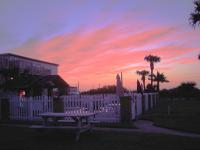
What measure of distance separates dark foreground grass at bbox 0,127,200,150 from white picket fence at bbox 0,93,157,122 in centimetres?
361

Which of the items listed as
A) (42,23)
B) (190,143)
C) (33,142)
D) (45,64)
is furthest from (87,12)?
(45,64)

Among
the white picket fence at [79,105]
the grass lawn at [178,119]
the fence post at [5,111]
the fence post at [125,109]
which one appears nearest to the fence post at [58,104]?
the white picket fence at [79,105]

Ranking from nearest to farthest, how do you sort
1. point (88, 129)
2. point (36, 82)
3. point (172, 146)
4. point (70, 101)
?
point (172, 146) < point (88, 129) < point (70, 101) < point (36, 82)

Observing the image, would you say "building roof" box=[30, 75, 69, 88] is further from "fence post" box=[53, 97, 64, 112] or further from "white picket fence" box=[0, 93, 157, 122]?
"fence post" box=[53, 97, 64, 112]

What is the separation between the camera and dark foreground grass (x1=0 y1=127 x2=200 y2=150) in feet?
30.6

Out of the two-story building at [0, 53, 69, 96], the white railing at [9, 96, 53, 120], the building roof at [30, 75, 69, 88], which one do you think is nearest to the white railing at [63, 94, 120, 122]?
the white railing at [9, 96, 53, 120]

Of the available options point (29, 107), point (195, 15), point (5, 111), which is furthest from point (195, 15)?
point (5, 111)

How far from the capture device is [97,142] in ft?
33.6

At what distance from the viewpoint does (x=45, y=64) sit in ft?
132

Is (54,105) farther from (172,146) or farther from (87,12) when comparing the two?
(172,146)

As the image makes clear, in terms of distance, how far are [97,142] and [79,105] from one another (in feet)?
21.9

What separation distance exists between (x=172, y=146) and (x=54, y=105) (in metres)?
9.45

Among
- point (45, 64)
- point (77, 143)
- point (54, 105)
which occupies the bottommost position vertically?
point (77, 143)

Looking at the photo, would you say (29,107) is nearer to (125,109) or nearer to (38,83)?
(125,109)
